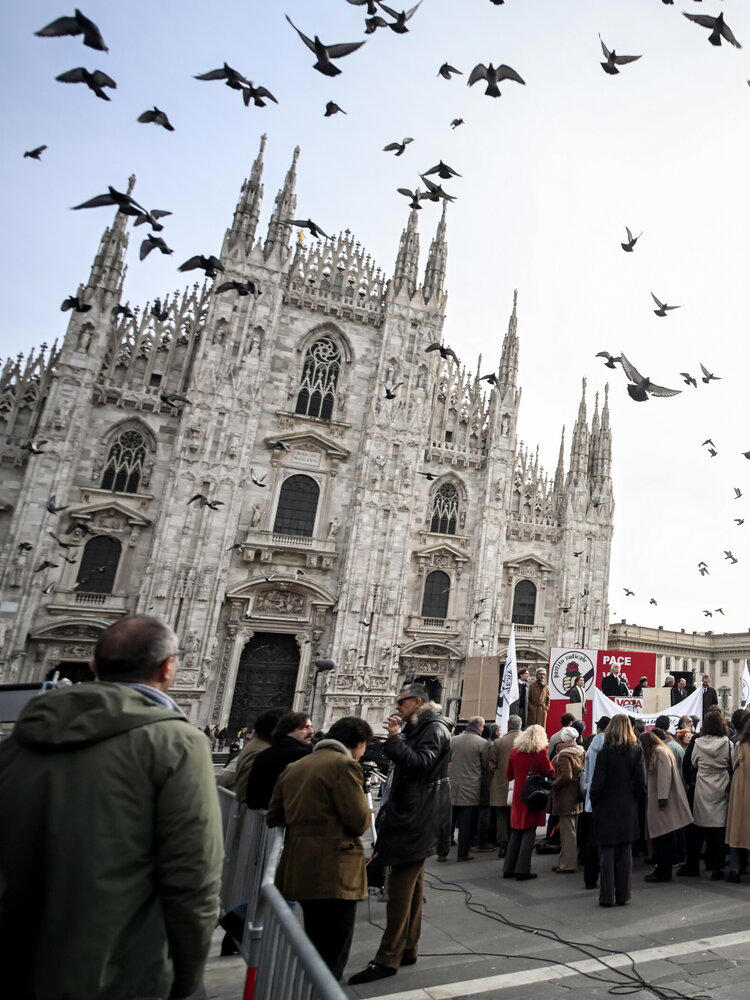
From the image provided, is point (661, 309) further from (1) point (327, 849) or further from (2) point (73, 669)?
(2) point (73, 669)

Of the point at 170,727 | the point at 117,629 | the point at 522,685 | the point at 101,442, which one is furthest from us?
the point at 101,442

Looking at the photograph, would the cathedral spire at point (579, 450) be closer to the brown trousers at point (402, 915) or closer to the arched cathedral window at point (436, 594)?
the arched cathedral window at point (436, 594)

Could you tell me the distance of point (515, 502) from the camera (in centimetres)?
2978

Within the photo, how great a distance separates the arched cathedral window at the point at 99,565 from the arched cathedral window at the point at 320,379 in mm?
9267

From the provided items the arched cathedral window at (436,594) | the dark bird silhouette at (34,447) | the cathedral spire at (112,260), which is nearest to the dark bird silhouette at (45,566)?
the dark bird silhouette at (34,447)

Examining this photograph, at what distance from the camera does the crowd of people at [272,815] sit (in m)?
1.89

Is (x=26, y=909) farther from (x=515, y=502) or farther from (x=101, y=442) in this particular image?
(x=515, y=502)

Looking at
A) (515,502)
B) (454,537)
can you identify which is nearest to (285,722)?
(454,537)

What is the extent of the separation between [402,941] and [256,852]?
1.27 m

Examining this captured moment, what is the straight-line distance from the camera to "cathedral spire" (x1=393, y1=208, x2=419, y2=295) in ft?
95.2

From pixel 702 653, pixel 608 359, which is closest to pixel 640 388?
pixel 608 359

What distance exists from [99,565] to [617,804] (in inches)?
822

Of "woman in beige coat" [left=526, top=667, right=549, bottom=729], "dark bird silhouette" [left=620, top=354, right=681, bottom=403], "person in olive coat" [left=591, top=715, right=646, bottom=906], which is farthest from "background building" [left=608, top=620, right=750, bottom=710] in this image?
"person in olive coat" [left=591, top=715, right=646, bottom=906]

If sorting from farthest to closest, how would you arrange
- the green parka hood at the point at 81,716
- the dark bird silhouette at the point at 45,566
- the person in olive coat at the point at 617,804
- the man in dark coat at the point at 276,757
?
the dark bird silhouette at the point at 45,566 → the person in olive coat at the point at 617,804 → the man in dark coat at the point at 276,757 → the green parka hood at the point at 81,716
